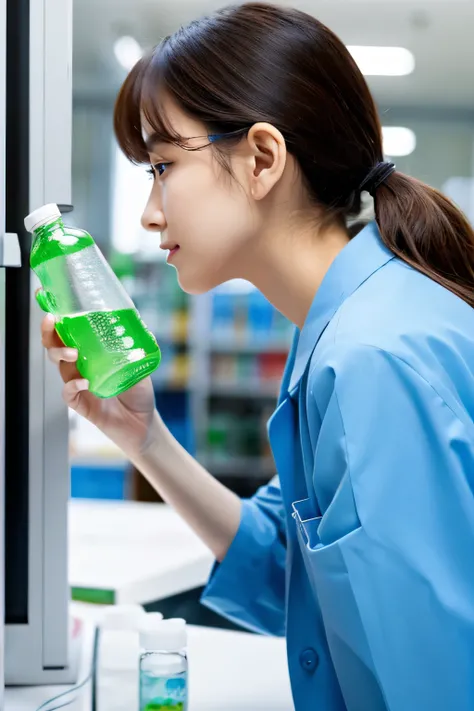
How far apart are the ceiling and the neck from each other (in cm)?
357

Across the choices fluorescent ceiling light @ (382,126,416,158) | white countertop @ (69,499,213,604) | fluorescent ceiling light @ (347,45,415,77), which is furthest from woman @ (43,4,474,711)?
fluorescent ceiling light @ (382,126,416,158)

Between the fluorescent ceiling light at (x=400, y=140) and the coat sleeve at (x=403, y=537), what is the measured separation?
6.35m

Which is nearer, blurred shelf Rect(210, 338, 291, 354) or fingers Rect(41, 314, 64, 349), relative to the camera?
fingers Rect(41, 314, 64, 349)

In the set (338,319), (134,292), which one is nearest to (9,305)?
(338,319)

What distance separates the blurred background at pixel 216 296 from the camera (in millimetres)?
5105

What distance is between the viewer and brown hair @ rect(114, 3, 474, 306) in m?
1.04

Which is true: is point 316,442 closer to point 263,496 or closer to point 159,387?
point 263,496

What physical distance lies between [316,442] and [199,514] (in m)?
0.44

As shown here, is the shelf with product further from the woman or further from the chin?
the chin

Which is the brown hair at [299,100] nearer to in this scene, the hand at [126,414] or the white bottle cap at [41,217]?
the white bottle cap at [41,217]

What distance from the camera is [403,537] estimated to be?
0.79 metres

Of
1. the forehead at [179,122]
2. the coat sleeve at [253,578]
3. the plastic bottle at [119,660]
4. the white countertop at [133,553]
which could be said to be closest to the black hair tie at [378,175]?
the forehead at [179,122]

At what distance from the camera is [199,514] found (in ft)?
4.31

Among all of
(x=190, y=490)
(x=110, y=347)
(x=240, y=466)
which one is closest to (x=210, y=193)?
(x=110, y=347)
